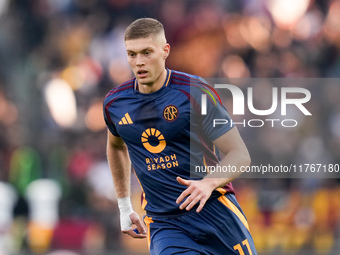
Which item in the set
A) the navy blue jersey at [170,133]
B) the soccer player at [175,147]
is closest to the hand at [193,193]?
the soccer player at [175,147]

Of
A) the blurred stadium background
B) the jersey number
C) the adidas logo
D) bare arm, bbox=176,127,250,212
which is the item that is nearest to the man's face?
the adidas logo

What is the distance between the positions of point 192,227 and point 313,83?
741 centimetres

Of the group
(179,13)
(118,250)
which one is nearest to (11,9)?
(179,13)

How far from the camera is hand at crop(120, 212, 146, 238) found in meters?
6.20

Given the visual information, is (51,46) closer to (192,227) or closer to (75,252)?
(75,252)

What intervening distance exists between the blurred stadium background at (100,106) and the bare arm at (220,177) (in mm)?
6248

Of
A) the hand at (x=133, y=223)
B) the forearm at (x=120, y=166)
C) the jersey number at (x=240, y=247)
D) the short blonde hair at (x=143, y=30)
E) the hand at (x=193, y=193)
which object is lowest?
the jersey number at (x=240, y=247)

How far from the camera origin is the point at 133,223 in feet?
20.7

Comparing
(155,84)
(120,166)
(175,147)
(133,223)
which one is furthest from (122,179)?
(155,84)

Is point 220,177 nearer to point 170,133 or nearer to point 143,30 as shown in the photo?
point 170,133

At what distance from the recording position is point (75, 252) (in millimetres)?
11906

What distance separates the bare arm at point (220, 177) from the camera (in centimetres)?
518

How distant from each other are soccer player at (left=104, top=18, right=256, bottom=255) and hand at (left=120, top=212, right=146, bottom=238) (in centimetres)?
30

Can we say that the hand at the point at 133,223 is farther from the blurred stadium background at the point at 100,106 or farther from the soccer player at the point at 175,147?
the blurred stadium background at the point at 100,106
